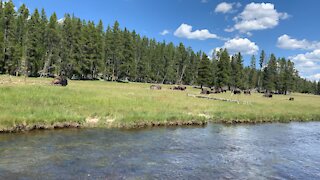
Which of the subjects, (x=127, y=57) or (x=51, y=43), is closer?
(x=51, y=43)

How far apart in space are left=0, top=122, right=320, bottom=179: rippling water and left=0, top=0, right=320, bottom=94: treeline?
173 ft

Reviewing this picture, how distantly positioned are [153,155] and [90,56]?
79399 millimetres

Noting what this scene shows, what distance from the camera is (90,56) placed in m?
95.3

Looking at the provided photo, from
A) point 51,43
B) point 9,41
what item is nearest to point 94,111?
point 9,41

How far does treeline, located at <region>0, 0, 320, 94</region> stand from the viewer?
288 feet

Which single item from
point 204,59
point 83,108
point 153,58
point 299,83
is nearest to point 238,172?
point 83,108

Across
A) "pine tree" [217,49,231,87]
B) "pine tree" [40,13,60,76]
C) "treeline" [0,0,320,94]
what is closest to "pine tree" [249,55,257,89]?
"treeline" [0,0,320,94]

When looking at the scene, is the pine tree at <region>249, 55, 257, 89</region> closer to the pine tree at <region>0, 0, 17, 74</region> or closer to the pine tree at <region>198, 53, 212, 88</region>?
the pine tree at <region>198, 53, 212, 88</region>

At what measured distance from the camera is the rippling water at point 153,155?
51.5 ft

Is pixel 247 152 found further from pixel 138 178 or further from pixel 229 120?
pixel 229 120

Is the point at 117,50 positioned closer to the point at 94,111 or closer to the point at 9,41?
the point at 9,41

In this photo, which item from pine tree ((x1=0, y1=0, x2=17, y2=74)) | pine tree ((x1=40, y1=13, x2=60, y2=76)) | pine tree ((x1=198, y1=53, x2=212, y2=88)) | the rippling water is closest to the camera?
the rippling water

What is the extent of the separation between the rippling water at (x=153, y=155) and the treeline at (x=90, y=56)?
173 feet

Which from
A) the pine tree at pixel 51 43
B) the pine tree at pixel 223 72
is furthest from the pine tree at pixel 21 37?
the pine tree at pixel 223 72
